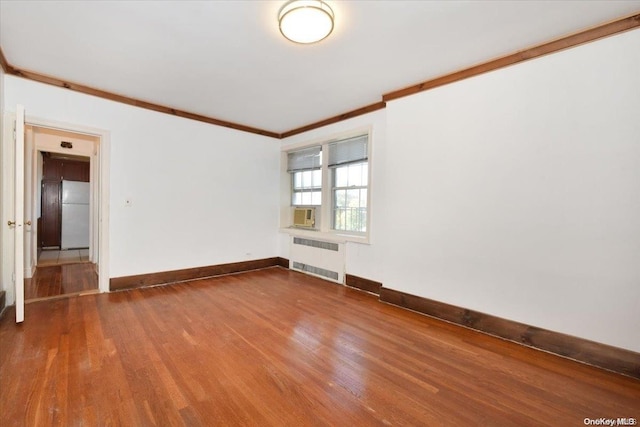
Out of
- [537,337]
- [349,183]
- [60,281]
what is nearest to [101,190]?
[60,281]

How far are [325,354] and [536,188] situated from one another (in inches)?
92.6

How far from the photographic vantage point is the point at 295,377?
1.95m

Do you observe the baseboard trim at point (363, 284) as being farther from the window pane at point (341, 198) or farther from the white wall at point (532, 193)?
Answer: the window pane at point (341, 198)

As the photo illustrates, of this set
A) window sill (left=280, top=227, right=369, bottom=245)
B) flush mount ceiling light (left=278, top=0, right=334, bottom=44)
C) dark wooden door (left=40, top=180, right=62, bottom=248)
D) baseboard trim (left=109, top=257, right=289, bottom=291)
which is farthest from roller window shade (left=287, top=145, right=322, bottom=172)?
dark wooden door (left=40, top=180, right=62, bottom=248)

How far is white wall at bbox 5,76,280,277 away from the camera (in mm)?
3520

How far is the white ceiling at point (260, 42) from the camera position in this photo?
2.03m

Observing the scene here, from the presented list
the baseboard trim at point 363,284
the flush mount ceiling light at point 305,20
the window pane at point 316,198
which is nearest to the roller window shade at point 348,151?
the window pane at point 316,198

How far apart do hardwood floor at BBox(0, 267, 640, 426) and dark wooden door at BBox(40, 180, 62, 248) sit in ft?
16.7

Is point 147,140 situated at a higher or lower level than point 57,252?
higher

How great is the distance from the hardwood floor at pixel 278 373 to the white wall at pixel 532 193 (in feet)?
1.50

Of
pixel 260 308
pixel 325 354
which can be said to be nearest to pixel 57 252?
pixel 260 308

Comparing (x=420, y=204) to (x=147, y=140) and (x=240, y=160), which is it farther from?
(x=147, y=140)

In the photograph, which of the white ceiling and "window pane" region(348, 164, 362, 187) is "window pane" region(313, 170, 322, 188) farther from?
the white ceiling

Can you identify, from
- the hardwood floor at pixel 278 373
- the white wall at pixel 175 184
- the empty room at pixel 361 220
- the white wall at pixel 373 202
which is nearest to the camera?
the hardwood floor at pixel 278 373
